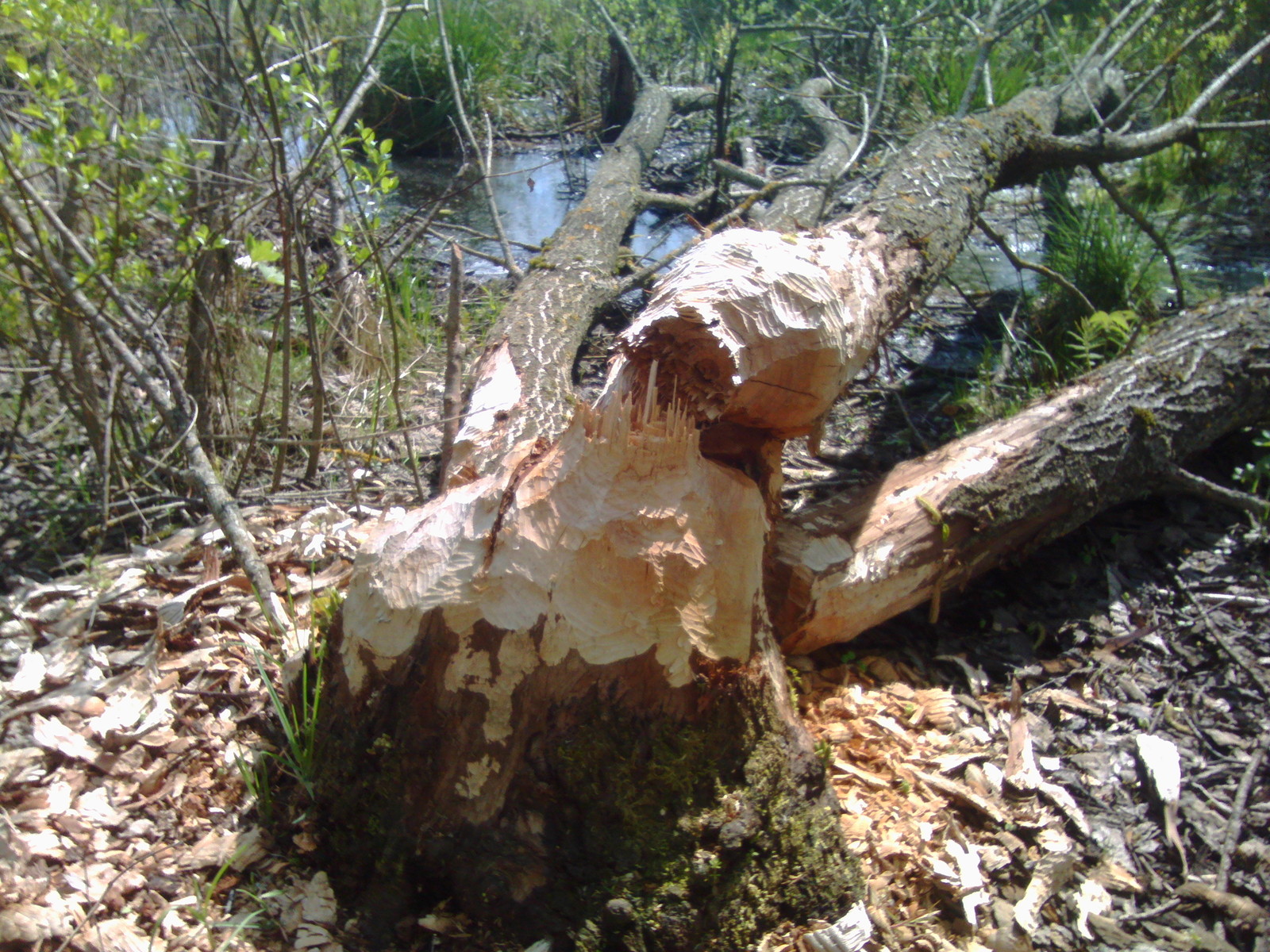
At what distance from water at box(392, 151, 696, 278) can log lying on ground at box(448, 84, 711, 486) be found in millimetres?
649

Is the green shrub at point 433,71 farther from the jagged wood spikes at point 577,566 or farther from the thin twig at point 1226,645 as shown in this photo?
the thin twig at point 1226,645

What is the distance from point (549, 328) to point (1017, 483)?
1765 mm

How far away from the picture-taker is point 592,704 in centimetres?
161

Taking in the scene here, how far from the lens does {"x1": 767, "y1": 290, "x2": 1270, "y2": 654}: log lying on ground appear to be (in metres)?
2.40

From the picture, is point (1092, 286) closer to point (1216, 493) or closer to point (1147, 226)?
→ point (1147, 226)

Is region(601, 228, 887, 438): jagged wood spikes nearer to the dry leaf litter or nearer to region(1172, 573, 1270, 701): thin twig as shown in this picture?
the dry leaf litter

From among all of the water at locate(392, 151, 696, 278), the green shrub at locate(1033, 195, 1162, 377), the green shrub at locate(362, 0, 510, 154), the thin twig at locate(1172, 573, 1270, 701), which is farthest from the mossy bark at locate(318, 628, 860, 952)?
the green shrub at locate(362, 0, 510, 154)

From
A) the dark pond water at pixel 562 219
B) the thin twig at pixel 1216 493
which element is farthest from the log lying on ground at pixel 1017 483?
the dark pond water at pixel 562 219

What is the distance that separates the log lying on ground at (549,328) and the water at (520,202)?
2.13 feet

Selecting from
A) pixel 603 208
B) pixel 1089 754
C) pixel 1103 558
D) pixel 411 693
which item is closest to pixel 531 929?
pixel 411 693

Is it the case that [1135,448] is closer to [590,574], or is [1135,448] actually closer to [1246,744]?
[1246,744]

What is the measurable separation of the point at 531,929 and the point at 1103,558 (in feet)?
7.80

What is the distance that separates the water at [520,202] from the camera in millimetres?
5590

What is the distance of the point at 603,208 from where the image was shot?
438 cm
